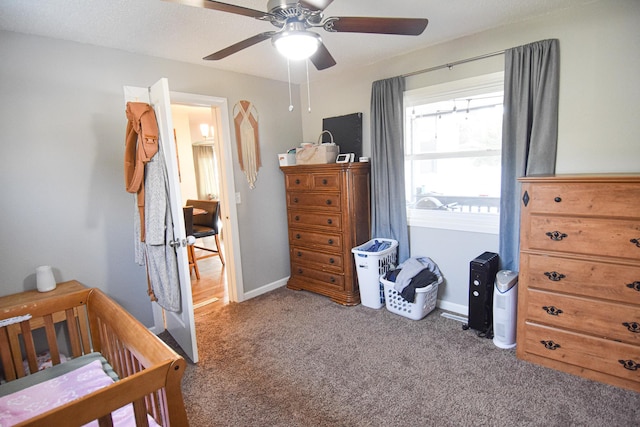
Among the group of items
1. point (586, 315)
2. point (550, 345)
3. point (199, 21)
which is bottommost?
point (550, 345)

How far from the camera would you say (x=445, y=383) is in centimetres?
207

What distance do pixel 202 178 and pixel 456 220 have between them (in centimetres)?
556

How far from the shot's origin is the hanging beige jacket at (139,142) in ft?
7.11

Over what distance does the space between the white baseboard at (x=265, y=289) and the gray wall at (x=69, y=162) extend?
3.24ft

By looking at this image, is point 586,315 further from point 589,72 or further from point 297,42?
point 297,42

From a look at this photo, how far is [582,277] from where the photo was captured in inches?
77.9

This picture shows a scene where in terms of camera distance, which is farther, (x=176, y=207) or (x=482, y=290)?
(x=482, y=290)

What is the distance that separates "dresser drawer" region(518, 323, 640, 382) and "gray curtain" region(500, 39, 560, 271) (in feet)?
1.85

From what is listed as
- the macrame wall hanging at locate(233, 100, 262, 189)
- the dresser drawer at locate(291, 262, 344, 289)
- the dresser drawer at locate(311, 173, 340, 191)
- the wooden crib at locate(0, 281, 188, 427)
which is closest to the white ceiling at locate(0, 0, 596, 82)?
the macrame wall hanging at locate(233, 100, 262, 189)

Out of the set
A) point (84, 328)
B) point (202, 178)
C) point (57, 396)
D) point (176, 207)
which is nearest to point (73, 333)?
point (84, 328)

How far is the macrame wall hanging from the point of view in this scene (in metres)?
3.40

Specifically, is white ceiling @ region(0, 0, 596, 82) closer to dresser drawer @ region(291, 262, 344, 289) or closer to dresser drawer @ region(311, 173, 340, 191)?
dresser drawer @ region(311, 173, 340, 191)

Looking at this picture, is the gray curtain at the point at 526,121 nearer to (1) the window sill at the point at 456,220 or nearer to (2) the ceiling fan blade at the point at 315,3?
(1) the window sill at the point at 456,220

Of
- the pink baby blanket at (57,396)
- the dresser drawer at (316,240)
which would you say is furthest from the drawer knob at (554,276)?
the pink baby blanket at (57,396)
